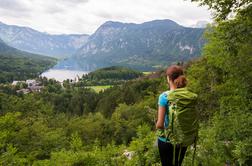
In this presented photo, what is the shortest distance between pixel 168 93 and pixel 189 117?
0.49 meters

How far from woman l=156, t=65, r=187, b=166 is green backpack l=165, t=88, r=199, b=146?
8cm

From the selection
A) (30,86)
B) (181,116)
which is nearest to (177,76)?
(181,116)

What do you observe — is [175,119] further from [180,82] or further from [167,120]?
[180,82]

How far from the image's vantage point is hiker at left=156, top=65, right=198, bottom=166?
164 inches

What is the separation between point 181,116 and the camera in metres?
4.18

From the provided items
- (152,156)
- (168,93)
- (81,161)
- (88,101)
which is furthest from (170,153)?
(88,101)

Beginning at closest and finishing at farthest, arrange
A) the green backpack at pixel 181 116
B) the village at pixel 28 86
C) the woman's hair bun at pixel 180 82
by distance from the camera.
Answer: the green backpack at pixel 181 116, the woman's hair bun at pixel 180 82, the village at pixel 28 86

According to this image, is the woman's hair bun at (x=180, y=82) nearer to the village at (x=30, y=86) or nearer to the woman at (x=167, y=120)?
the woman at (x=167, y=120)

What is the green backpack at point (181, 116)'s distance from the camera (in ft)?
13.6

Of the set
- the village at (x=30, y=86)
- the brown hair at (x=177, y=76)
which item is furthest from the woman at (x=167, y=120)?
the village at (x=30, y=86)

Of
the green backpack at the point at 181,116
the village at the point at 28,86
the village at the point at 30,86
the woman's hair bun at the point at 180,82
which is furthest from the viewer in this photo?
the village at the point at 30,86

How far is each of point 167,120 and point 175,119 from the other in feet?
0.48

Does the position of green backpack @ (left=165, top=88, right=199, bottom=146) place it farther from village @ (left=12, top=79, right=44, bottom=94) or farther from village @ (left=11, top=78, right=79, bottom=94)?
village @ (left=12, top=79, right=44, bottom=94)

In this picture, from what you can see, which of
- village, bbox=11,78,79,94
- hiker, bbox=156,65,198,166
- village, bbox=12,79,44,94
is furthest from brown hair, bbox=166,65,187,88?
village, bbox=12,79,44,94
